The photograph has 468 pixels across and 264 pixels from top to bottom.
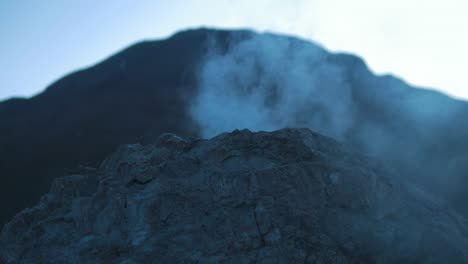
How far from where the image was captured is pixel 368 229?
7980 millimetres

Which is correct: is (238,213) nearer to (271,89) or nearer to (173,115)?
(173,115)

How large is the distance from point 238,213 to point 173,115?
577 inches

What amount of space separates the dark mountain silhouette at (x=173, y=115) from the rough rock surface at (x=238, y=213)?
27.7 ft

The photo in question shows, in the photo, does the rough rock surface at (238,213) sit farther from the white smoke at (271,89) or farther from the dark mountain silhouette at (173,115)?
the white smoke at (271,89)

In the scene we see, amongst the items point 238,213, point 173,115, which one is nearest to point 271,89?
point 173,115

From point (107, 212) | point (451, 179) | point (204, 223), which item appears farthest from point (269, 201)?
point (451, 179)

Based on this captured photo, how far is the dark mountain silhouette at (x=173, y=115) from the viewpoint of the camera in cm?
1906

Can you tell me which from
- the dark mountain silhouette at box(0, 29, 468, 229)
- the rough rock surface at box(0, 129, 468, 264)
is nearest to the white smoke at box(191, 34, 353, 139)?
the dark mountain silhouette at box(0, 29, 468, 229)

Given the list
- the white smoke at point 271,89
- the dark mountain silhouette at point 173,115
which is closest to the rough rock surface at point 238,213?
the dark mountain silhouette at point 173,115

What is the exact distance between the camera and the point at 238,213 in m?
7.79

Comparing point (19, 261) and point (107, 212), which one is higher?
point (107, 212)

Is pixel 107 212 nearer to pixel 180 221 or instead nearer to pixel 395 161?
pixel 180 221

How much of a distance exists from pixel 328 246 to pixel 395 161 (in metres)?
13.6

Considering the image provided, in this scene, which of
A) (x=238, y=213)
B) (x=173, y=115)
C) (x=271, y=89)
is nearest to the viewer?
(x=238, y=213)
